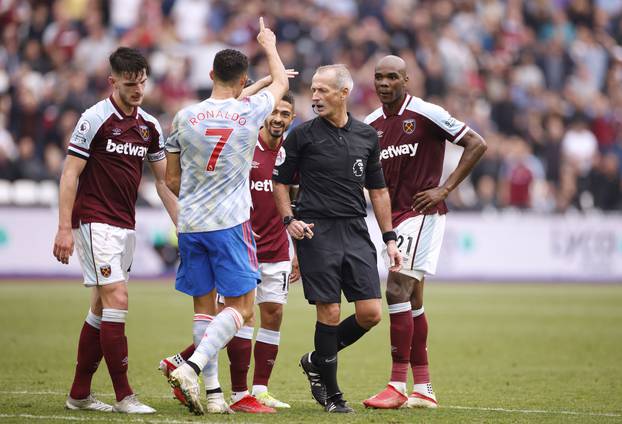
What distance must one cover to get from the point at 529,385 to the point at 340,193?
10.6ft

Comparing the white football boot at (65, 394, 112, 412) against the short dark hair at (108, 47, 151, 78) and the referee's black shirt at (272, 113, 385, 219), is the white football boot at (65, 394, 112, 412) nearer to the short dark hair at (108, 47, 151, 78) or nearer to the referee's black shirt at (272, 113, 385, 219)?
the referee's black shirt at (272, 113, 385, 219)

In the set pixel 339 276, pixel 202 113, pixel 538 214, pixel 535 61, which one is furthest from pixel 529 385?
pixel 535 61

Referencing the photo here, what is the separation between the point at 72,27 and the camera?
80.4 feet

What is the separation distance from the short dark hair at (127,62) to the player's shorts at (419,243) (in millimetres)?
2660

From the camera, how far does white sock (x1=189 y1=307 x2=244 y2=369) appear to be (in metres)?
8.29

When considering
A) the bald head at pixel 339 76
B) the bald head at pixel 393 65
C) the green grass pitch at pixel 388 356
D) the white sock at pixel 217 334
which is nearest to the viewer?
the white sock at pixel 217 334

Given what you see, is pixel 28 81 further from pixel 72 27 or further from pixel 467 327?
pixel 467 327

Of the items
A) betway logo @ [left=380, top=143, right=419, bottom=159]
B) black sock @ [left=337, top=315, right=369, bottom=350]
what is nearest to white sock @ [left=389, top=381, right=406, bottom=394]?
black sock @ [left=337, top=315, right=369, bottom=350]

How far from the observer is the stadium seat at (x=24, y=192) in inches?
845

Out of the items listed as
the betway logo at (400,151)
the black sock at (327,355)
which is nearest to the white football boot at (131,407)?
the black sock at (327,355)

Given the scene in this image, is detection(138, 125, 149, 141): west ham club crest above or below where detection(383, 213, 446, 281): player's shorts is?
above

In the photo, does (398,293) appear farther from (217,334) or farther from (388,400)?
(217,334)

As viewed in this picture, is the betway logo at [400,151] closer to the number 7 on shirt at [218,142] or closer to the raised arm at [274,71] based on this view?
the raised arm at [274,71]

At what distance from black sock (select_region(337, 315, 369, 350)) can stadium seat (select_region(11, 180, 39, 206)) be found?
13.1 meters
